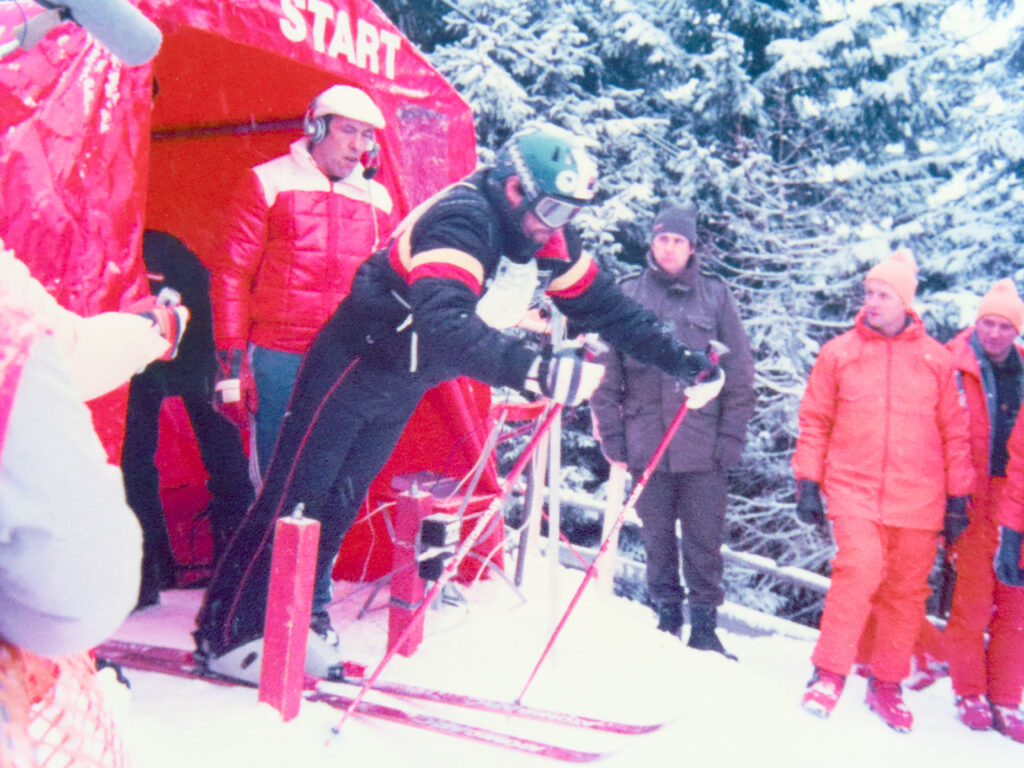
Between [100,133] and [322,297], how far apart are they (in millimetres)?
1202

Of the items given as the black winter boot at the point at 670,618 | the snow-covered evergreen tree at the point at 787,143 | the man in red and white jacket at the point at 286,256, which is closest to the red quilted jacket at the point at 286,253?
the man in red and white jacket at the point at 286,256

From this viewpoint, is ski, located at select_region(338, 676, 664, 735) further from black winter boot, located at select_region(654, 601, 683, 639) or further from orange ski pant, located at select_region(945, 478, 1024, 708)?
orange ski pant, located at select_region(945, 478, 1024, 708)

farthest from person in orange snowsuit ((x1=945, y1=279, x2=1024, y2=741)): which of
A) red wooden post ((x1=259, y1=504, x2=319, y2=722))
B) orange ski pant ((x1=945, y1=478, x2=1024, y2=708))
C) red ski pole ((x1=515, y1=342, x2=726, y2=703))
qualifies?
red wooden post ((x1=259, y1=504, x2=319, y2=722))

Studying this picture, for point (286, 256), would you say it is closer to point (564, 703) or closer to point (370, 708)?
point (370, 708)

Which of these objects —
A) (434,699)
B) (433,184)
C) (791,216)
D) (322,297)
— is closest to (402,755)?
(434,699)

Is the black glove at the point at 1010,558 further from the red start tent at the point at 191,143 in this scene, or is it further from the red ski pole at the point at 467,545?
the red start tent at the point at 191,143

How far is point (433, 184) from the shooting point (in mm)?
4074

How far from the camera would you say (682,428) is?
378cm

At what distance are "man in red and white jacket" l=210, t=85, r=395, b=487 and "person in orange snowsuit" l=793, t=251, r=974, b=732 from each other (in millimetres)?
2311

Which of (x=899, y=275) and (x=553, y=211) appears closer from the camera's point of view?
(x=553, y=211)

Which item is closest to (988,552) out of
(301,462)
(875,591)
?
(875,591)

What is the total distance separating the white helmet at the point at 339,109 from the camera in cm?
322

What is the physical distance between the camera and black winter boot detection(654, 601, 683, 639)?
3.96m

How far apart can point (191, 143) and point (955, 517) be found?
459 centimetres
